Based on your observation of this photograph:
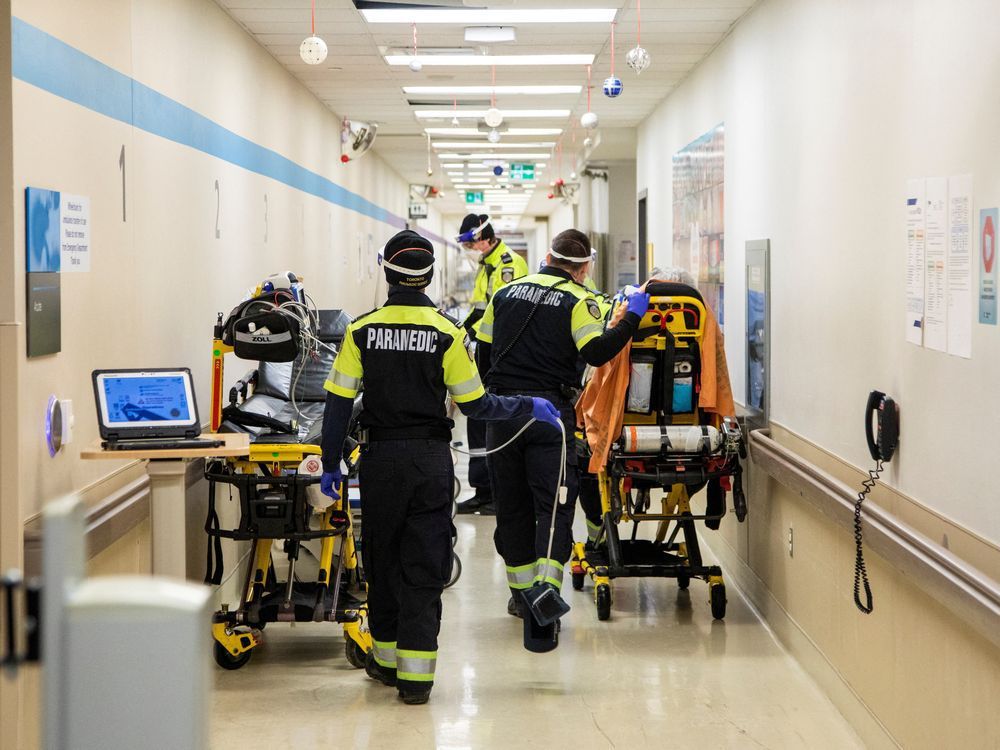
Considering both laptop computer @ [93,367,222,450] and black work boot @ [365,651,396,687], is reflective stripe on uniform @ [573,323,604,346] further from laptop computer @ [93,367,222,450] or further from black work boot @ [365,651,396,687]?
laptop computer @ [93,367,222,450]

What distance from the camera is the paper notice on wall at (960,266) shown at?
307cm

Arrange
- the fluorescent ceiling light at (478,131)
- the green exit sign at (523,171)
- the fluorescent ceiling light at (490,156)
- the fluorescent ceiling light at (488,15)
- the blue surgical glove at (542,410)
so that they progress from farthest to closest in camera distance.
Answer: the green exit sign at (523,171) < the fluorescent ceiling light at (490,156) < the fluorescent ceiling light at (478,131) < the fluorescent ceiling light at (488,15) < the blue surgical glove at (542,410)

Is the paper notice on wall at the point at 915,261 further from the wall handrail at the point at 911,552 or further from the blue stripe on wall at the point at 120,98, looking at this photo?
the blue stripe on wall at the point at 120,98

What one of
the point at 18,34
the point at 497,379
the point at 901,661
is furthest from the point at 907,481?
the point at 18,34

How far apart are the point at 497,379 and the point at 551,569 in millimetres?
849

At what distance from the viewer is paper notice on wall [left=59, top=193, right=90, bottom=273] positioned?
3578 millimetres

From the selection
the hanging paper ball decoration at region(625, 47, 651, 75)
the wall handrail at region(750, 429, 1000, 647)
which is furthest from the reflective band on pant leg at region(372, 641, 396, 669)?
the hanging paper ball decoration at region(625, 47, 651, 75)

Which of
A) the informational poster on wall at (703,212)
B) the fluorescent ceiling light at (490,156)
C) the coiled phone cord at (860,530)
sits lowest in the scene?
the coiled phone cord at (860,530)

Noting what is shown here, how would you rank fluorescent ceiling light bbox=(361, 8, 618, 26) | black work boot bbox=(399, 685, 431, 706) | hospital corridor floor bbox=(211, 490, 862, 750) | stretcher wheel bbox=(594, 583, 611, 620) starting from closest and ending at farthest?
hospital corridor floor bbox=(211, 490, 862, 750)
black work boot bbox=(399, 685, 431, 706)
stretcher wheel bbox=(594, 583, 611, 620)
fluorescent ceiling light bbox=(361, 8, 618, 26)

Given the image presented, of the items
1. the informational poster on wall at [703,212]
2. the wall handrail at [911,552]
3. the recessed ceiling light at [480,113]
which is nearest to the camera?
the wall handrail at [911,552]

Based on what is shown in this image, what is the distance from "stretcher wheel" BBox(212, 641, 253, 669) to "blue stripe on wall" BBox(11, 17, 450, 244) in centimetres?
208

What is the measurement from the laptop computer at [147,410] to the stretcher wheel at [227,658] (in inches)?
50.2

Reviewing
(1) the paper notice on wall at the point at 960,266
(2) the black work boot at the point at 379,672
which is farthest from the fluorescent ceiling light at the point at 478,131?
(1) the paper notice on wall at the point at 960,266

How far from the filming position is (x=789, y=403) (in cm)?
530
